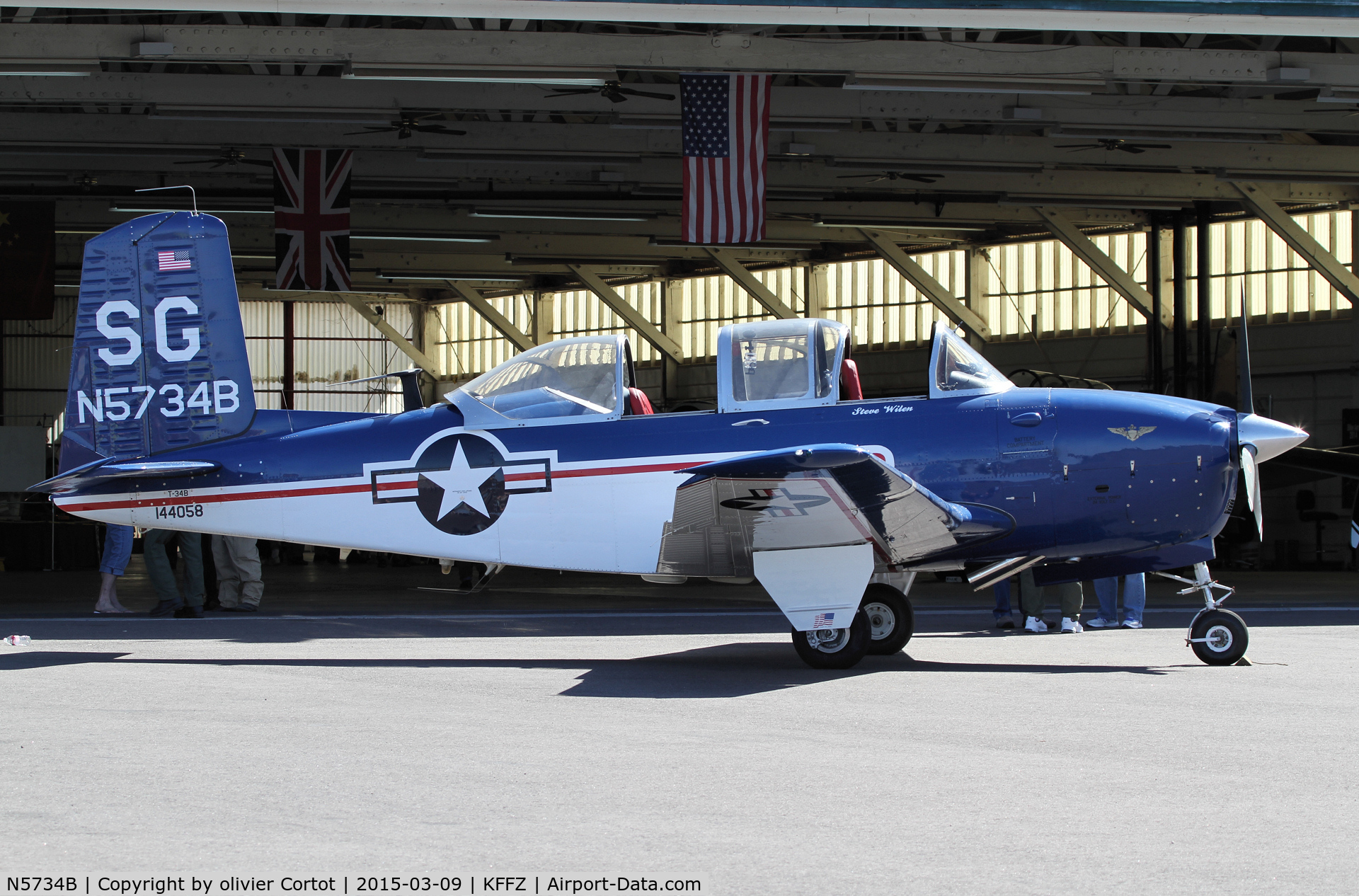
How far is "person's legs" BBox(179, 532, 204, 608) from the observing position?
47.0ft

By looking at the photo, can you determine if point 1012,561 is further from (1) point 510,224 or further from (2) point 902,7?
(1) point 510,224

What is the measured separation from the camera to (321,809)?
14.9 feet

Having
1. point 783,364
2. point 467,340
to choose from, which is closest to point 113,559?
point 783,364

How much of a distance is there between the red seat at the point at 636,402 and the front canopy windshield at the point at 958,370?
7.38ft

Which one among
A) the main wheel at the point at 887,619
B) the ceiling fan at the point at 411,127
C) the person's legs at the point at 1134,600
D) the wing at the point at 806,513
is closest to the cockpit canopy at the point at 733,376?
the wing at the point at 806,513

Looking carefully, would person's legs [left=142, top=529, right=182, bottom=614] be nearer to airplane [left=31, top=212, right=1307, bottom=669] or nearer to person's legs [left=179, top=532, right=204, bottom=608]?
person's legs [left=179, top=532, right=204, bottom=608]

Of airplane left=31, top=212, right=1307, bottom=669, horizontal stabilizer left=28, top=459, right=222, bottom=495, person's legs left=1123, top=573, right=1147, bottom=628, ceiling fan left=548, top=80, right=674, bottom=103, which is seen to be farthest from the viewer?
ceiling fan left=548, top=80, right=674, bottom=103

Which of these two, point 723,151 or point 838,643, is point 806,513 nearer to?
point 838,643

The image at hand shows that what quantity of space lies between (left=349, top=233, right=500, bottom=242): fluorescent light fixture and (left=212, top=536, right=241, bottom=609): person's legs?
46.6 ft

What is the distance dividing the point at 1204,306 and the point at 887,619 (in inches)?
892

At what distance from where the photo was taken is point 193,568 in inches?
569

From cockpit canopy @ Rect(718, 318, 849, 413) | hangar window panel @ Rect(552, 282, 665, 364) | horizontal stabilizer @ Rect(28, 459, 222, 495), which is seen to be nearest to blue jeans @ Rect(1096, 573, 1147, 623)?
cockpit canopy @ Rect(718, 318, 849, 413)

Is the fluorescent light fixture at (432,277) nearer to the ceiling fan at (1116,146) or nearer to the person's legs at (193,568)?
the ceiling fan at (1116,146)

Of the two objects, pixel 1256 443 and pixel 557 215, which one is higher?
pixel 557 215
